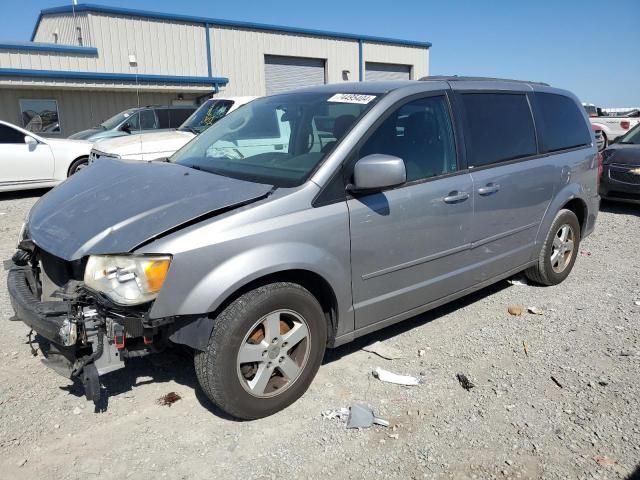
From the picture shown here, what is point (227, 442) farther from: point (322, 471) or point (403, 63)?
point (403, 63)

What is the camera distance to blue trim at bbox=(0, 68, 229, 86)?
1716 centimetres

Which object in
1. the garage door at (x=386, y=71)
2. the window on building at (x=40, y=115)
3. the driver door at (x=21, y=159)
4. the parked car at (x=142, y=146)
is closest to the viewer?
the parked car at (x=142, y=146)

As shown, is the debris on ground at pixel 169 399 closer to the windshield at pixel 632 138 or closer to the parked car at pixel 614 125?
the windshield at pixel 632 138

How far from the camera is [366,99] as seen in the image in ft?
11.7

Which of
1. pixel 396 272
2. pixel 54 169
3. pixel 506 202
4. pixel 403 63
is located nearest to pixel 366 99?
pixel 396 272

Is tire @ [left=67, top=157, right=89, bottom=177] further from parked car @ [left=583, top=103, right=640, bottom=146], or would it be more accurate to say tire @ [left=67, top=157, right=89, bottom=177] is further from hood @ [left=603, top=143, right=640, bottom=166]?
parked car @ [left=583, top=103, right=640, bottom=146]

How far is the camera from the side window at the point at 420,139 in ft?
11.4

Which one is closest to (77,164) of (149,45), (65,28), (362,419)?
(362,419)

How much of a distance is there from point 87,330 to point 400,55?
29.4 meters

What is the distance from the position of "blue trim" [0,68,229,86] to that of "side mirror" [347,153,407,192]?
47.4 feet

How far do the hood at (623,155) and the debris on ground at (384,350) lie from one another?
6.75 m

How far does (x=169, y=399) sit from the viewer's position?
10.8 feet

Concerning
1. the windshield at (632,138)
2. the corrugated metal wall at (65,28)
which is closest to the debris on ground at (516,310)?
the windshield at (632,138)

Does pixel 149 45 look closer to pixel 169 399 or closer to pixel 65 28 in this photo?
pixel 65 28
